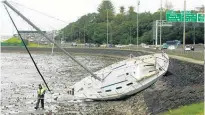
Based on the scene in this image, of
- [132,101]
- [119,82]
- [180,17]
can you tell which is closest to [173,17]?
[180,17]

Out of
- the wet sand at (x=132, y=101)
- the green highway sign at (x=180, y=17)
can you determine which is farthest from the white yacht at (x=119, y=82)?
the green highway sign at (x=180, y=17)

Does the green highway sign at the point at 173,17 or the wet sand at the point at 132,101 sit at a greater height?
the green highway sign at the point at 173,17

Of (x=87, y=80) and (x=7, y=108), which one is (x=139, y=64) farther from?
(x=7, y=108)

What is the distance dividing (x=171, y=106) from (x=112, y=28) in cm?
15813

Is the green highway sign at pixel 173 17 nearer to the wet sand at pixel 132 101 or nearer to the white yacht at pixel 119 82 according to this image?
the wet sand at pixel 132 101

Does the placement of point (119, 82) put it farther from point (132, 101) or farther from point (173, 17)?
point (173, 17)

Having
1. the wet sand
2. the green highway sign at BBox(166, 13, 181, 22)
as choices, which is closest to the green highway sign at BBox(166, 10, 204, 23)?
the green highway sign at BBox(166, 13, 181, 22)

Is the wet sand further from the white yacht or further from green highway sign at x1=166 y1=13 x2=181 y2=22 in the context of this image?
green highway sign at x1=166 y1=13 x2=181 y2=22

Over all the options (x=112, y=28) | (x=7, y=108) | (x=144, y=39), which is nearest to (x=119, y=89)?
(x=7, y=108)

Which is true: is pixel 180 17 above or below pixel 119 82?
above

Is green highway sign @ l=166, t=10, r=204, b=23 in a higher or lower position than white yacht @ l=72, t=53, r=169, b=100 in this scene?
higher

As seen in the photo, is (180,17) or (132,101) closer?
(132,101)

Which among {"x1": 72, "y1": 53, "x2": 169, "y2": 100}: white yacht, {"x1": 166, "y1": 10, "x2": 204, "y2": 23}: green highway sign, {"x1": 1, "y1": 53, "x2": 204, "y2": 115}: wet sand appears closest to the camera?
{"x1": 1, "y1": 53, "x2": 204, "y2": 115}: wet sand

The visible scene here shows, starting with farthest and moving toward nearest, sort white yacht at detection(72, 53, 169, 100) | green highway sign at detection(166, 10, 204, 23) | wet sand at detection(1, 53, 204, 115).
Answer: green highway sign at detection(166, 10, 204, 23), white yacht at detection(72, 53, 169, 100), wet sand at detection(1, 53, 204, 115)
